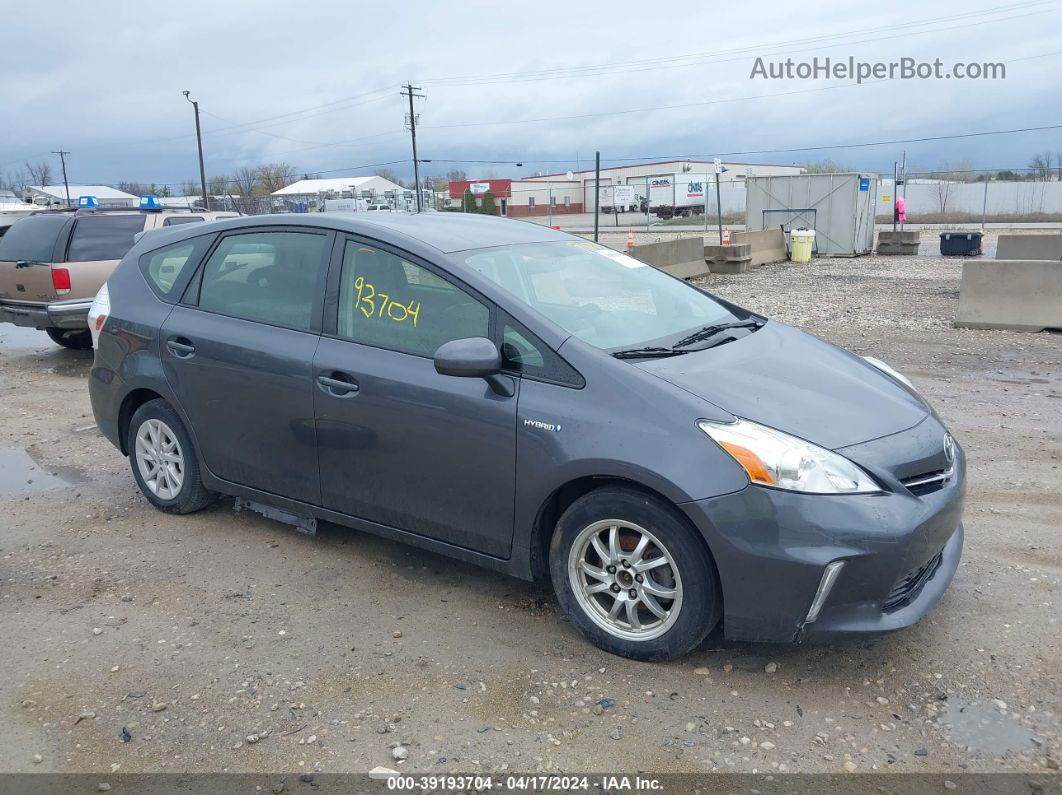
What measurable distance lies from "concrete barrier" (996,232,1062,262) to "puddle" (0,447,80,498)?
18.2 meters

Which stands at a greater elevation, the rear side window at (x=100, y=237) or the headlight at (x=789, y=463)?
the rear side window at (x=100, y=237)

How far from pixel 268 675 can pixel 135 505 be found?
2509mm

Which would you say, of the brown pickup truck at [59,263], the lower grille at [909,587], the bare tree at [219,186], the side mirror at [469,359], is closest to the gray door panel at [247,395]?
the side mirror at [469,359]

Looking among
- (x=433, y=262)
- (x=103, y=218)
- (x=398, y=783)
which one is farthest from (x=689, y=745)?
(x=103, y=218)

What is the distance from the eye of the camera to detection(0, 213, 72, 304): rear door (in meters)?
10.4

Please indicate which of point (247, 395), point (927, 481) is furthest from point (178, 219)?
point (927, 481)

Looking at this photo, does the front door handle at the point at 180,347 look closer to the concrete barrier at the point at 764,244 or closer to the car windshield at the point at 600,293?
the car windshield at the point at 600,293

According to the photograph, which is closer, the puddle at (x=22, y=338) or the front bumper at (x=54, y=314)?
the front bumper at (x=54, y=314)

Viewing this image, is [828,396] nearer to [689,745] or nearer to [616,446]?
[616,446]

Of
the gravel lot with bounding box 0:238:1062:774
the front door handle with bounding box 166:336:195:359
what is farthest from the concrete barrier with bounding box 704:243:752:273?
the front door handle with bounding box 166:336:195:359

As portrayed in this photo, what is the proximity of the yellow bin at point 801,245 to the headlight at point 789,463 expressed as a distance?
22736 mm

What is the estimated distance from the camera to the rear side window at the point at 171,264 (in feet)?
16.4

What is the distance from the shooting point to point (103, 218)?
11.0 meters

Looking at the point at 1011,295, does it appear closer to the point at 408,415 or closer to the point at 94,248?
the point at 408,415
